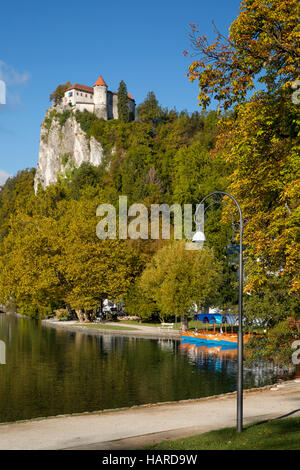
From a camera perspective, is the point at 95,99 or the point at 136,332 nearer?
the point at 136,332

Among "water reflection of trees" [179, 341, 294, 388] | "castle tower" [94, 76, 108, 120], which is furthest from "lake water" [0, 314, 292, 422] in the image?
"castle tower" [94, 76, 108, 120]

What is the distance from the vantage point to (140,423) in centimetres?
1761

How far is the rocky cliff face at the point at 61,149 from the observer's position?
14841cm

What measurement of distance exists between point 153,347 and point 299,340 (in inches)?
815

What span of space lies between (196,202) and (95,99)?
95.4m

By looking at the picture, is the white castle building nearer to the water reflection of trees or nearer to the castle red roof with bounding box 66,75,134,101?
the castle red roof with bounding box 66,75,134,101

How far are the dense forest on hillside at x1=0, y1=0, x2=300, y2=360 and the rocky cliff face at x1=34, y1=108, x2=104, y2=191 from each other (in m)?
2.82

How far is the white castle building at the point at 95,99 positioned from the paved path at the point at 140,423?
144 m

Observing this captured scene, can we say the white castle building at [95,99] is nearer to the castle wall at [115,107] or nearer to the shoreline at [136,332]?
the castle wall at [115,107]

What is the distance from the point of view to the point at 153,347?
44906mm

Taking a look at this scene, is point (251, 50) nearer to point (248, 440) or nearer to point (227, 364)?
point (248, 440)

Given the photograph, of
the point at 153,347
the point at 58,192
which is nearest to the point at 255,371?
the point at 153,347

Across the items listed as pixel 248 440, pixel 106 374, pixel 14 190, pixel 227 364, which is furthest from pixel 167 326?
pixel 14 190

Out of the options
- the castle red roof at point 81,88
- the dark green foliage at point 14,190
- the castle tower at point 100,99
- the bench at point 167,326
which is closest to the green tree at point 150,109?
the castle tower at point 100,99
